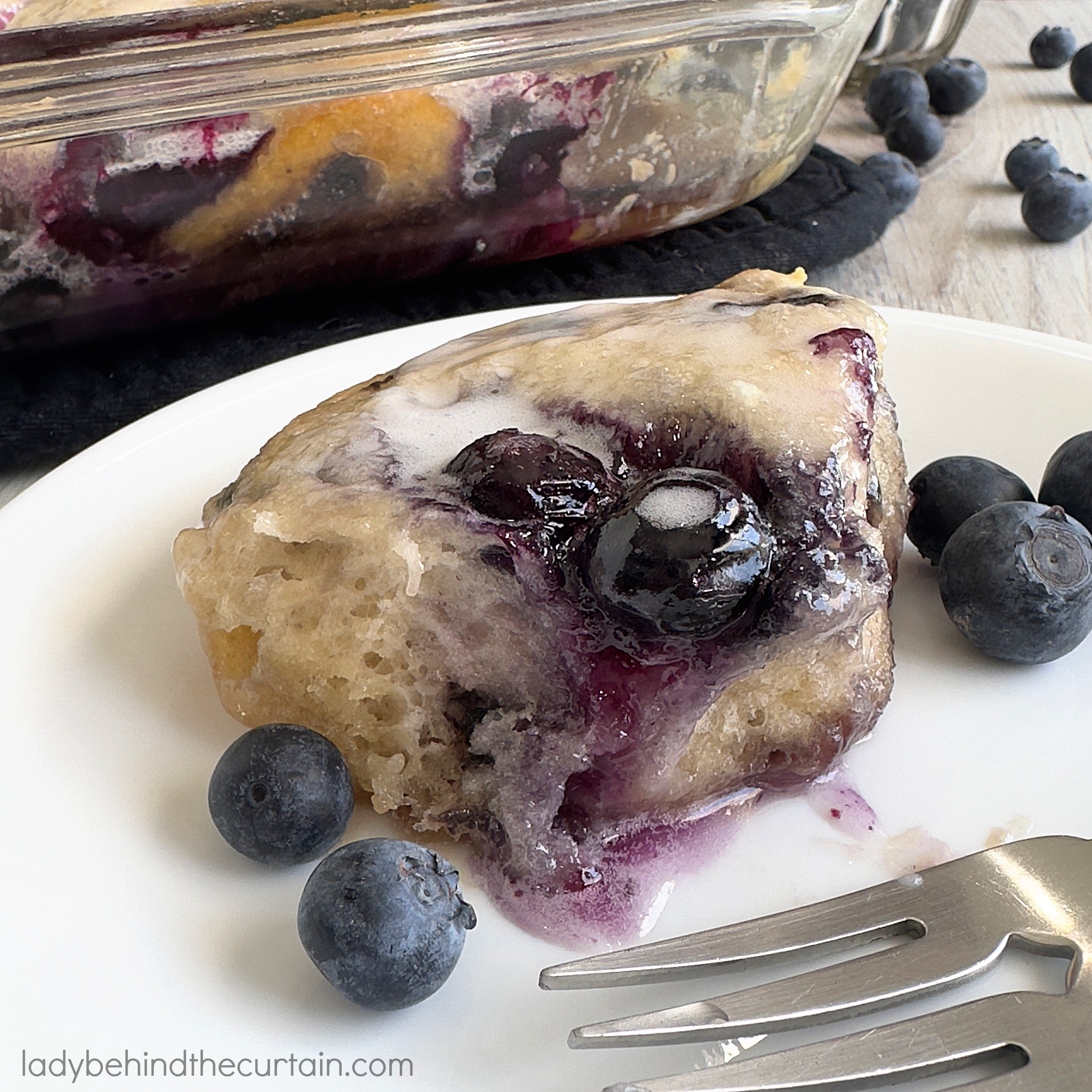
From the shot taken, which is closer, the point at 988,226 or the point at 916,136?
the point at 988,226

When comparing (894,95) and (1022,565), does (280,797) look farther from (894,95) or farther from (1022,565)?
(894,95)

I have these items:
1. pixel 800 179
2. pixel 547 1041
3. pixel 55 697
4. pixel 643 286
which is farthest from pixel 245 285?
pixel 547 1041

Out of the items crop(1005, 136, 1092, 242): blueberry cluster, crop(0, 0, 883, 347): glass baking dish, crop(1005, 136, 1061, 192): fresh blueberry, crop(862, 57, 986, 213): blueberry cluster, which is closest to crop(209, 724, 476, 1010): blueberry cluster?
crop(0, 0, 883, 347): glass baking dish

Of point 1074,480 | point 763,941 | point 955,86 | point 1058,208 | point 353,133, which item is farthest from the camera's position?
point 955,86

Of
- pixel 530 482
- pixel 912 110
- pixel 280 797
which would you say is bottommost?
pixel 912 110

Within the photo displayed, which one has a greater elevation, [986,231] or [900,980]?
[900,980]

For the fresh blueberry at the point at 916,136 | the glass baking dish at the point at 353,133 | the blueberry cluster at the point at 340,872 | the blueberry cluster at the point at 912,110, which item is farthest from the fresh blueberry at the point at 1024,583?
the fresh blueberry at the point at 916,136

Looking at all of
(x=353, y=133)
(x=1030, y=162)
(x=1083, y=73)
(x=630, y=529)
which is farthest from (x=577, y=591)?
(x=1083, y=73)
